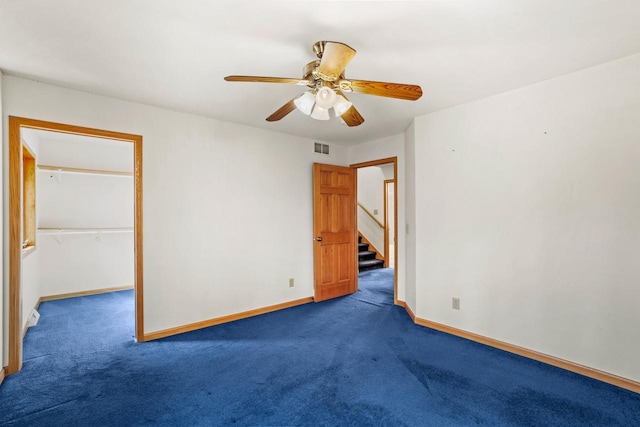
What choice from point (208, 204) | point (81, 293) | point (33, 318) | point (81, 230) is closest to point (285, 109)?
point (208, 204)

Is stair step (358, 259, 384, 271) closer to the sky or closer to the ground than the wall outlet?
closer to the sky

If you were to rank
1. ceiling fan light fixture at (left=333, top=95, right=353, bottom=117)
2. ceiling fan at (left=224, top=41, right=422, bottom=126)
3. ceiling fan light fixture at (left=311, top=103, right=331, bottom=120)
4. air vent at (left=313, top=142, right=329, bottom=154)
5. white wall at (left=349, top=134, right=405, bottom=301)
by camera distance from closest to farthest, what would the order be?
ceiling fan at (left=224, top=41, right=422, bottom=126), ceiling fan light fixture at (left=333, top=95, right=353, bottom=117), ceiling fan light fixture at (left=311, top=103, right=331, bottom=120), white wall at (left=349, top=134, right=405, bottom=301), air vent at (left=313, top=142, right=329, bottom=154)

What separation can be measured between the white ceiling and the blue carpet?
245 centimetres

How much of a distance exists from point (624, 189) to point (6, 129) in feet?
16.2

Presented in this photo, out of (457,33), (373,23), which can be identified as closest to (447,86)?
(457,33)

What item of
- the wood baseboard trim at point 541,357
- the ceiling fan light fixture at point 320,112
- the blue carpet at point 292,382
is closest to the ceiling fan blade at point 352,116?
the ceiling fan light fixture at point 320,112

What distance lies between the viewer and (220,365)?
2645 mm

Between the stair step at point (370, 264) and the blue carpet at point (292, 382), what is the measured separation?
10.3ft

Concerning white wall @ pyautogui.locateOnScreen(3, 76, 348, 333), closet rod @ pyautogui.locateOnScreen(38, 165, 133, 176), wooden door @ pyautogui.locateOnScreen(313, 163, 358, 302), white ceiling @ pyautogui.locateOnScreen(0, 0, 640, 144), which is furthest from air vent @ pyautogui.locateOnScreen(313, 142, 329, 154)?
closet rod @ pyautogui.locateOnScreen(38, 165, 133, 176)

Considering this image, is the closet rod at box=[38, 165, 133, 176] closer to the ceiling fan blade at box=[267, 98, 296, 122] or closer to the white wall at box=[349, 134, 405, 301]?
the ceiling fan blade at box=[267, 98, 296, 122]

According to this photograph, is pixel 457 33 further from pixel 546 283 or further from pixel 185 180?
pixel 185 180

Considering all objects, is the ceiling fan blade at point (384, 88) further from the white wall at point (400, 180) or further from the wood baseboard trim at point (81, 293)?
the wood baseboard trim at point (81, 293)

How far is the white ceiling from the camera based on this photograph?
1711mm

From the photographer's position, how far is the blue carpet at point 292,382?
77.9 inches
